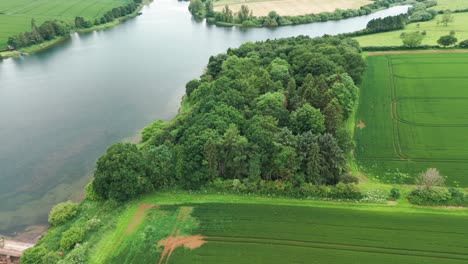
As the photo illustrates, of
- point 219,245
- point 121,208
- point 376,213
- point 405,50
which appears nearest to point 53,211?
point 121,208

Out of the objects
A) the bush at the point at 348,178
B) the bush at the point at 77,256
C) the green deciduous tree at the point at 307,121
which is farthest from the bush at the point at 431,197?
the bush at the point at 77,256

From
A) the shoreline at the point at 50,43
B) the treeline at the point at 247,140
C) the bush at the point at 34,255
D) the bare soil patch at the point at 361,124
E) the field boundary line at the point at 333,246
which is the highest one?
the shoreline at the point at 50,43

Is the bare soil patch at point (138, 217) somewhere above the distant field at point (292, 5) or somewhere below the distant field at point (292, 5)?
below

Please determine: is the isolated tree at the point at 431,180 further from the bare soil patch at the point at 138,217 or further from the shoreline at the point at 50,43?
the shoreline at the point at 50,43

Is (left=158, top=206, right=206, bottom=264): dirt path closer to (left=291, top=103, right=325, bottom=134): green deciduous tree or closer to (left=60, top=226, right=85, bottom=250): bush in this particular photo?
(left=60, top=226, right=85, bottom=250): bush

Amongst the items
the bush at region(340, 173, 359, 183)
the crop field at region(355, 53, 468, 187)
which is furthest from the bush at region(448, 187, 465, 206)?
the bush at region(340, 173, 359, 183)

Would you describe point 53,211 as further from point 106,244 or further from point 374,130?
point 374,130

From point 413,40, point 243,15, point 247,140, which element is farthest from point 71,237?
point 243,15
